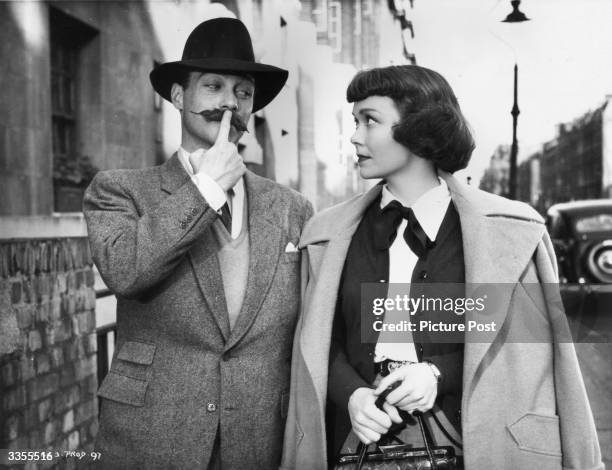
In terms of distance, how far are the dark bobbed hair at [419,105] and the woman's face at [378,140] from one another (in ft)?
0.05

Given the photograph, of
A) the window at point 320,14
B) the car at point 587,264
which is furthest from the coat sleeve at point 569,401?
the window at point 320,14

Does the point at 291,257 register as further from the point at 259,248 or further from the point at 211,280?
the point at 211,280

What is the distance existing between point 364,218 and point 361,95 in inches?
14.5

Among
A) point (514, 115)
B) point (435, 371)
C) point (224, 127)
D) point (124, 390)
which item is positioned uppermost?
point (514, 115)

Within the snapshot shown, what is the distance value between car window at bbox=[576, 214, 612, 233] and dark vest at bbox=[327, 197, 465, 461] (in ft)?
2.43

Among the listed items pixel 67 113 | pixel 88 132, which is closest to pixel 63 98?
pixel 67 113

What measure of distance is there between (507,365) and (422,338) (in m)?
0.25

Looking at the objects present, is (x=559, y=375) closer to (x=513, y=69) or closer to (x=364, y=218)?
(x=364, y=218)

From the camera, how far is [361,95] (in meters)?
1.71

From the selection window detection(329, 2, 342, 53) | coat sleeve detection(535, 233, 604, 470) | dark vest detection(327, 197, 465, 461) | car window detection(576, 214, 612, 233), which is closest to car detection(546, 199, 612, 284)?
car window detection(576, 214, 612, 233)

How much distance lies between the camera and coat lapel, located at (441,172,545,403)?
62.7 inches

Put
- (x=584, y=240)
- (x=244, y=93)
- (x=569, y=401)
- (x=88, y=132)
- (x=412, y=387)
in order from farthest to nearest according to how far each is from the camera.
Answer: (x=88, y=132), (x=584, y=240), (x=244, y=93), (x=569, y=401), (x=412, y=387)

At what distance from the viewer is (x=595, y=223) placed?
7.36 feet

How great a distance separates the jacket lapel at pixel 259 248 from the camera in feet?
5.74
